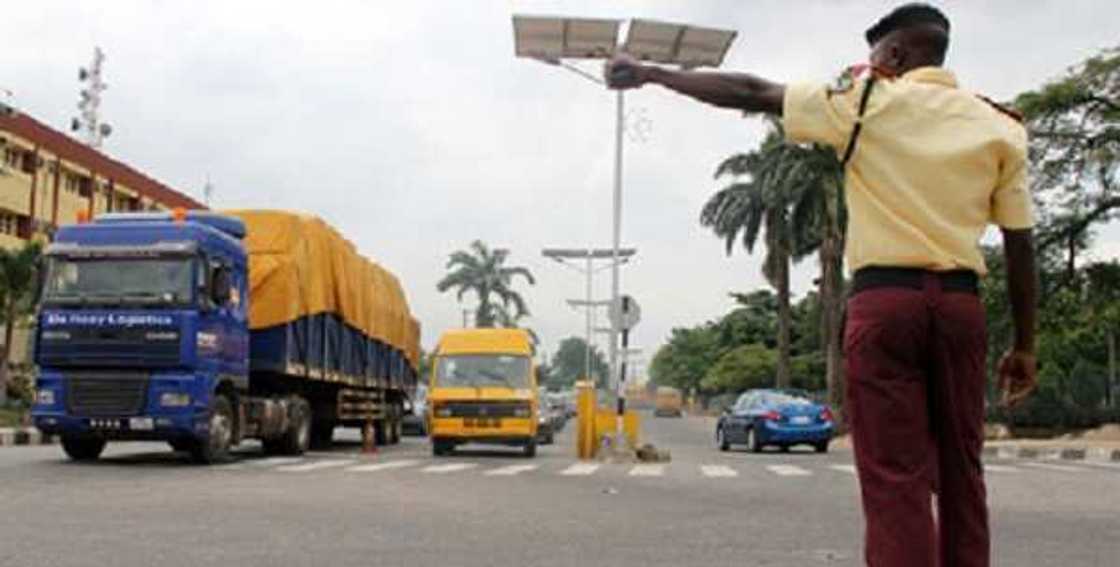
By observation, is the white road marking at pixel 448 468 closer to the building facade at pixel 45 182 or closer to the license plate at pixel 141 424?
the license plate at pixel 141 424

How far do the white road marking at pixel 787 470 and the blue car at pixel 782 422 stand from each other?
20.6ft

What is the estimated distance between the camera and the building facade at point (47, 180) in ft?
174

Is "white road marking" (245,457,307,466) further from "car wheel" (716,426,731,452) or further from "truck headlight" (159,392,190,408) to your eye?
"car wheel" (716,426,731,452)

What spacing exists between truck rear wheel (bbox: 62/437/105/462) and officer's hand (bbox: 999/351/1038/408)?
15650mm

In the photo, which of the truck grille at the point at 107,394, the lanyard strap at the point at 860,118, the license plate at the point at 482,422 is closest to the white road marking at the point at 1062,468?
the license plate at the point at 482,422

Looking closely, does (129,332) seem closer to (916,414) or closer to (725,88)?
(725,88)

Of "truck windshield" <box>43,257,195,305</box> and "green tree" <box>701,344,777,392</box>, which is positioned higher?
"green tree" <box>701,344,777,392</box>

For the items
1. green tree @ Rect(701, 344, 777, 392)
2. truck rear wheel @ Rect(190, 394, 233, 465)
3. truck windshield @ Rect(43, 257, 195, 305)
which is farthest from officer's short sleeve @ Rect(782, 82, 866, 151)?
green tree @ Rect(701, 344, 777, 392)

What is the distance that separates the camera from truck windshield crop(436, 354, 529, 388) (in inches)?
918

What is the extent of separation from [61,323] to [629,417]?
383 inches

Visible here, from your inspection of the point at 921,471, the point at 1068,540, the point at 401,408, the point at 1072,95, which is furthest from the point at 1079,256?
the point at 921,471

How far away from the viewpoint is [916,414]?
3857 millimetres

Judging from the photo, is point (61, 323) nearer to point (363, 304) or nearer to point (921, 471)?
point (363, 304)

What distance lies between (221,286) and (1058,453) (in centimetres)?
1942
